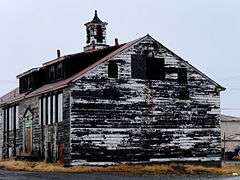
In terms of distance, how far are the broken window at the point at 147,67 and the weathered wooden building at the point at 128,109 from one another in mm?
75

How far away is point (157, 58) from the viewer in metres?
47.8

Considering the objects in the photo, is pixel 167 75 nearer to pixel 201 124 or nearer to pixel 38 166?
pixel 201 124

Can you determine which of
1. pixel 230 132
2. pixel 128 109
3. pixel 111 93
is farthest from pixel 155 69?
pixel 230 132

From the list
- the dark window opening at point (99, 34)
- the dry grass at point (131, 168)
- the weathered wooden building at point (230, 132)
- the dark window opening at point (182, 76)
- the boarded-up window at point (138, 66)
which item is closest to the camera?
the dry grass at point (131, 168)

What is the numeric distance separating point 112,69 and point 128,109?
3180 mm

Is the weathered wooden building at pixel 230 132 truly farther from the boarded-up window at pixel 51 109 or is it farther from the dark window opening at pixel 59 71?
the boarded-up window at pixel 51 109

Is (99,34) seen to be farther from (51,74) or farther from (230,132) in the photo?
(230,132)

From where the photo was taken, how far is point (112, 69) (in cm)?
4619

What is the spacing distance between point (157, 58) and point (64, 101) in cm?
793

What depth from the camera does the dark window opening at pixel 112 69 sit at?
151ft

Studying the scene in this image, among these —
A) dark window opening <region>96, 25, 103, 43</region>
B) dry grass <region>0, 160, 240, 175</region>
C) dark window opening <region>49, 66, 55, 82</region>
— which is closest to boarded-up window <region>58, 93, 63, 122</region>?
dry grass <region>0, 160, 240, 175</region>

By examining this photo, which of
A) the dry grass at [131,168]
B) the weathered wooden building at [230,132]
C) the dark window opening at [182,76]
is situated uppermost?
the dark window opening at [182,76]

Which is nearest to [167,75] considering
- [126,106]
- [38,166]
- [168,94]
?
[168,94]

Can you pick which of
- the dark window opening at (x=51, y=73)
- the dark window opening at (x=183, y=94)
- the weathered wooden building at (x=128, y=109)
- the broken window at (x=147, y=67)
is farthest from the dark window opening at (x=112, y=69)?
the dark window opening at (x=51, y=73)
